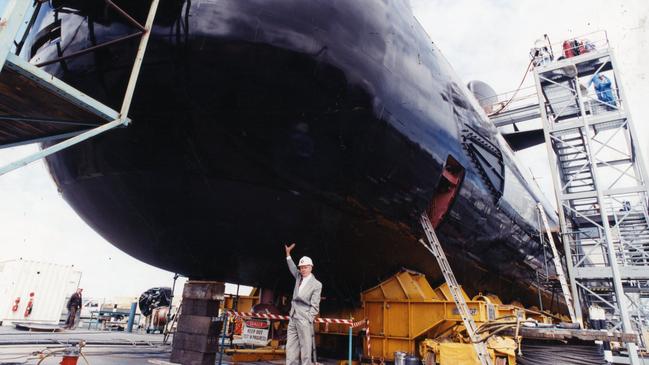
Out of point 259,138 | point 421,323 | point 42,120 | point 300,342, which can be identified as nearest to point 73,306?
point 42,120

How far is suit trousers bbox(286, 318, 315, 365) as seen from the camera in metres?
4.11

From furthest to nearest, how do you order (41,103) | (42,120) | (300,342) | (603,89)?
(603,89), (300,342), (42,120), (41,103)

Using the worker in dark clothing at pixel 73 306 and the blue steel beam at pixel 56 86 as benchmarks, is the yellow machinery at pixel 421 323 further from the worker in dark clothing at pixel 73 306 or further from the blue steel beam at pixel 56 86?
the worker in dark clothing at pixel 73 306

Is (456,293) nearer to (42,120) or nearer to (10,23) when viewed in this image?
(42,120)

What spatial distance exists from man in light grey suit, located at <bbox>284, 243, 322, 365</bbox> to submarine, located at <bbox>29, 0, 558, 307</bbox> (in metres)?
0.57

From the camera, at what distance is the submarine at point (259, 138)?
3668 millimetres

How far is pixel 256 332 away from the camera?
6.84 m

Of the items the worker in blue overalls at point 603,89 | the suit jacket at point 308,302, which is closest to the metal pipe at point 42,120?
the suit jacket at point 308,302

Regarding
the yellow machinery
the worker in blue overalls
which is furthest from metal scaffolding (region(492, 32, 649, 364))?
the yellow machinery

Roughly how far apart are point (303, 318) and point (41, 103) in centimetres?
305

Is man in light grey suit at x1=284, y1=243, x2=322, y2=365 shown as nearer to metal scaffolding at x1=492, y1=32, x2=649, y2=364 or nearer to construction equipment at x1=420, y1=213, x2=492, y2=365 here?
construction equipment at x1=420, y1=213, x2=492, y2=365

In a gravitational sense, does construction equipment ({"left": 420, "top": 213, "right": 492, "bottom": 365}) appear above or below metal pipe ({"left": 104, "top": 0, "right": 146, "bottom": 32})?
below

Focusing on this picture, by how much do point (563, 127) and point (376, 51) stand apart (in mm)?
9110

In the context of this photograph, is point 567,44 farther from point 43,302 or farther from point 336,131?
point 43,302
